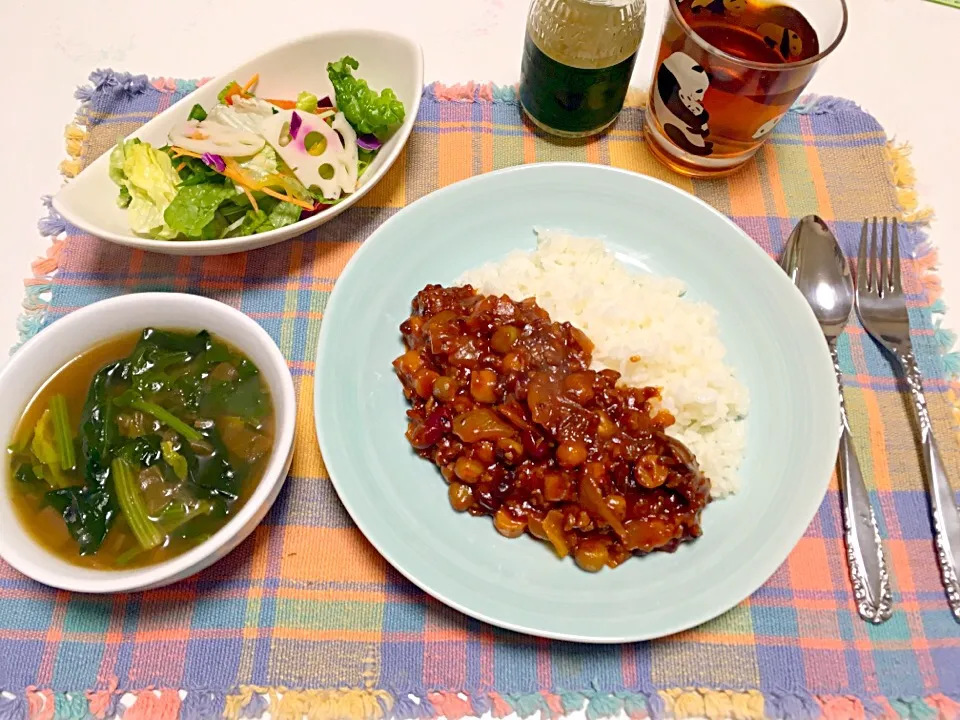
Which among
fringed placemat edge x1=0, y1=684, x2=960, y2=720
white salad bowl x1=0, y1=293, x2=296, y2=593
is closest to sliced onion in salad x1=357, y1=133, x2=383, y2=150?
white salad bowl x1=0, y1=293, x2=296, y2=593

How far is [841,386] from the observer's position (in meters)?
2.78

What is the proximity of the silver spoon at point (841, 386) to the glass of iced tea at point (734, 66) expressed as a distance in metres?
0.54

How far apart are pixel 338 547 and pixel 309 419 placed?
53 cm

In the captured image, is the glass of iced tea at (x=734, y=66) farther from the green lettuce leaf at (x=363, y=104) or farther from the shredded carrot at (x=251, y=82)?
the shredded carrot at (x=251, y=82)

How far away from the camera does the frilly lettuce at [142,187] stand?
9.17 feet

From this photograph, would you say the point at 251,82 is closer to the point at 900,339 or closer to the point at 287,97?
the point at 287,97

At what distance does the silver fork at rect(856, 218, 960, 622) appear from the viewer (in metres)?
2.47

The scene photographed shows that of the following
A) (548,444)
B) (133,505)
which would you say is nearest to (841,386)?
(548,444)

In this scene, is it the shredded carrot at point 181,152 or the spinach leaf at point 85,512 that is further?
the shredded carrot at point 181,152

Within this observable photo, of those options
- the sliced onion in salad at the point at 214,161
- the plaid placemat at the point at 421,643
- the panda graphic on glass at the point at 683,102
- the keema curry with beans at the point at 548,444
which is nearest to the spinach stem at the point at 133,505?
the plaid placemat at the point at 421,643

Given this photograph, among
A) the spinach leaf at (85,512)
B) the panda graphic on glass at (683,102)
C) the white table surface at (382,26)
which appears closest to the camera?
the spinach leaf at (85,512)

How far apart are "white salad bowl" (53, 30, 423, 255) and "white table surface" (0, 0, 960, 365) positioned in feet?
1.53

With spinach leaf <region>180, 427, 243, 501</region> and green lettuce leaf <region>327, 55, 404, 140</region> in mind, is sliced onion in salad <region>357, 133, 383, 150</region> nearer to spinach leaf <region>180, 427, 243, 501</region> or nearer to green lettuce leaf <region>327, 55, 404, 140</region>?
green lettuce leaf <region>327, 55, 404, 140</region>

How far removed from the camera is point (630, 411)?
244 cm
